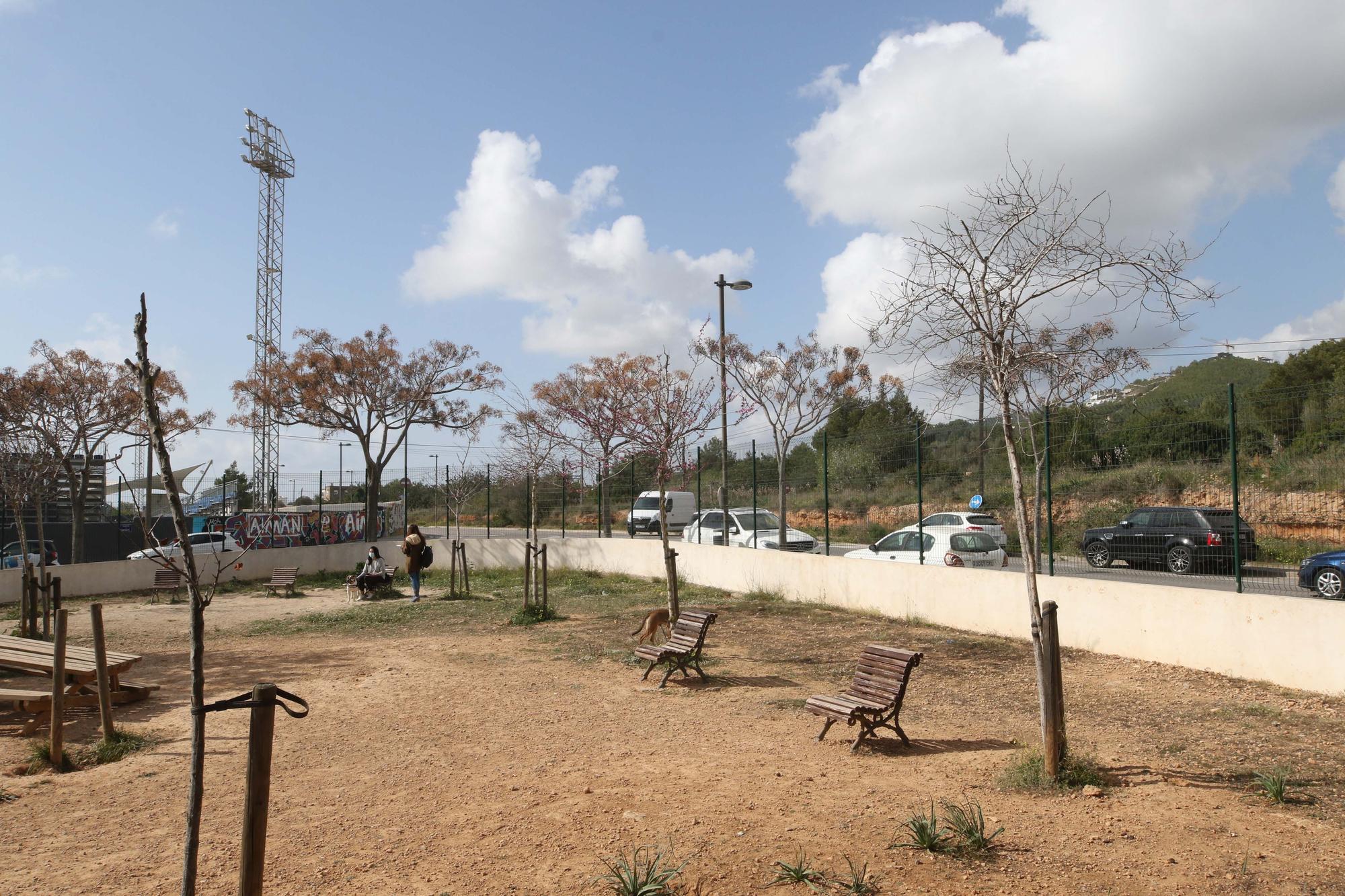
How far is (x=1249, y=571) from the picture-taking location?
9.29m

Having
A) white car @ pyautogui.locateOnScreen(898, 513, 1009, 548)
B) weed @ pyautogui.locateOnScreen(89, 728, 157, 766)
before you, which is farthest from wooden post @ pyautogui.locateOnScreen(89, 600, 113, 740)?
white car @ pyautogui.locateOnScreen(898, 513, 1009, 548)

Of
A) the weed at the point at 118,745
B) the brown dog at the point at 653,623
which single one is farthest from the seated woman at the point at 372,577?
the weed at the point at 118,745

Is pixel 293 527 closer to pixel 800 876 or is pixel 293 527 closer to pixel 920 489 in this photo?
pixel 920 489

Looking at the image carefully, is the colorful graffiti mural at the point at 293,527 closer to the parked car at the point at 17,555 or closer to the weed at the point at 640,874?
the parked car at the point at 17,555

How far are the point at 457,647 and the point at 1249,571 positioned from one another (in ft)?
30.6

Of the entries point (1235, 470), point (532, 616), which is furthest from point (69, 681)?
point (1235, 470)

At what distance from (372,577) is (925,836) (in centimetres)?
1553

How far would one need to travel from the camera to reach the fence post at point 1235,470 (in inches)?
361

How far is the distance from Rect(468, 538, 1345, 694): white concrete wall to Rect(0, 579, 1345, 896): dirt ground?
330 mm

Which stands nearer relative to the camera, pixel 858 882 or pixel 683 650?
pixel 858 882

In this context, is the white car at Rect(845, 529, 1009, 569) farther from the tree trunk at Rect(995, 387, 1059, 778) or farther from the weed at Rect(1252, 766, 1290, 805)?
the weed at Rect(1252, 766, 1290, 805)

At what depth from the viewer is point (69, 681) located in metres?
8.25

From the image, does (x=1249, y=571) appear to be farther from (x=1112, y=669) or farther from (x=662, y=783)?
(x=662, y=783)

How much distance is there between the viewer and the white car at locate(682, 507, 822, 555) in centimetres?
2055
